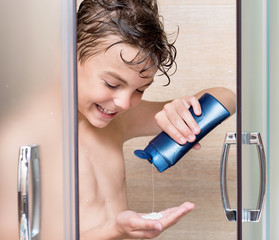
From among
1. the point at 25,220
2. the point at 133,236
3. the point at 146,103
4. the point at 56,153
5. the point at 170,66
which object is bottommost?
the point at 133,236

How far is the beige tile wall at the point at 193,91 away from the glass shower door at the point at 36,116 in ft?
1.09

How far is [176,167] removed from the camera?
3.74 ft

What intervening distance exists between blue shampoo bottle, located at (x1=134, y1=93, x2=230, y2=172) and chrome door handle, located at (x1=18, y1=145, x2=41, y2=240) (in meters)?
0.38

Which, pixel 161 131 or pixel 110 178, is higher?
pixel 161 131

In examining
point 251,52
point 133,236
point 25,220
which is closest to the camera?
point 25,220

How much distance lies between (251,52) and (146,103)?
1.05 feet

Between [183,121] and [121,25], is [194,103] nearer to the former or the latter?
[183,121]

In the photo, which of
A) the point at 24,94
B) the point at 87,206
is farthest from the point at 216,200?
the point at 24,94

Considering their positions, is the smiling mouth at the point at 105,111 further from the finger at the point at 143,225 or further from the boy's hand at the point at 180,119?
the finger at the point at 143,225

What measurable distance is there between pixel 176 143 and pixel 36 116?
42 cm

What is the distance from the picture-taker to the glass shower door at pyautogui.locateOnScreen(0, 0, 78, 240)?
80 cm

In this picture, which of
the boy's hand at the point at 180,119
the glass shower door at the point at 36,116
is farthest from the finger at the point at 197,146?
the glass shower door at the point at 36,116

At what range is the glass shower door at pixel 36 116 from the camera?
0.80m
